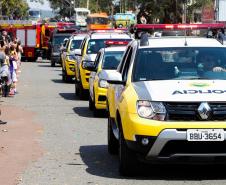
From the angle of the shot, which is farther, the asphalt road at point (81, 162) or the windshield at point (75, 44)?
the windshield at point (75, 44)

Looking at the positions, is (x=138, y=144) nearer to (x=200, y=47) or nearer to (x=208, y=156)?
(x=208, y=156)

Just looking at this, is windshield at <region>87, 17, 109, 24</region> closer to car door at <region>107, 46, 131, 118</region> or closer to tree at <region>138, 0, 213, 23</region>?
tree at <region>138, 0, 213, 23</region>

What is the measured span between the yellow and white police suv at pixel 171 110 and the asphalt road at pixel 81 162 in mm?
410

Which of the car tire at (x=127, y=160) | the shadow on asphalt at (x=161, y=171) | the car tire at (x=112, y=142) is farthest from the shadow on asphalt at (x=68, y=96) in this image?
the car tire at (x=127, y=160)

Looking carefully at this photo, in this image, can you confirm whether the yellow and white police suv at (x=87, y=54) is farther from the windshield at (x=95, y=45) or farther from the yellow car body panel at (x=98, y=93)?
the yellow car body panel at (x=98, y=93)

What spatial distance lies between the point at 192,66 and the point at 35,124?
21.3 feet

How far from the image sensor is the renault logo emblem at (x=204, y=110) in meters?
9.00

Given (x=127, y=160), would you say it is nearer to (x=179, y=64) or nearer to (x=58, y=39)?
(x=179, y=64)

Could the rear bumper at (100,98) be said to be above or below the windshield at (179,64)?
below

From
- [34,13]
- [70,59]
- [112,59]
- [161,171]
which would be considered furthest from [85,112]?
[34,13]

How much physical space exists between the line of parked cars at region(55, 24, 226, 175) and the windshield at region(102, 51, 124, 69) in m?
7.74

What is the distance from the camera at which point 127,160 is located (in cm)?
945

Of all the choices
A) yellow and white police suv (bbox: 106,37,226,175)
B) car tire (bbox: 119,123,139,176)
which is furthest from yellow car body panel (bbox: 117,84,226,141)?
car tire (bbox: 119,123,139,176)

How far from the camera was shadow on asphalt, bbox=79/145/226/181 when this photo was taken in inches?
381
